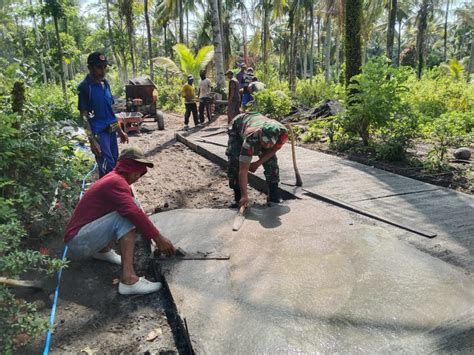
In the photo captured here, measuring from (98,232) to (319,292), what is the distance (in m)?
1.78

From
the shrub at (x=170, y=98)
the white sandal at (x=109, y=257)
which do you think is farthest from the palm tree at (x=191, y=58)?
the white sandal at (x=109, y=257)

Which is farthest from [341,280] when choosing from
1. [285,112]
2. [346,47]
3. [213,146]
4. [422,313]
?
[285,112]

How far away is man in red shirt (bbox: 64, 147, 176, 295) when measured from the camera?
3.00 meters

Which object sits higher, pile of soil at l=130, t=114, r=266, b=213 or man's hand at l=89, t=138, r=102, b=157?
man's hand at l=89, t=138, r=102, b=157

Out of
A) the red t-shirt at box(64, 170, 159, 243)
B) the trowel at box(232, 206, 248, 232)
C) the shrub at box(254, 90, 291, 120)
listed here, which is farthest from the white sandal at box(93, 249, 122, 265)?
the shrub at box(254, 90, 291, 120)

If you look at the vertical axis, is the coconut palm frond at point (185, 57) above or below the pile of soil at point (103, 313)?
above

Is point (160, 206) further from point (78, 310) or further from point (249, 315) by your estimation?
point (249, 315)

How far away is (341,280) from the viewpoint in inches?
114

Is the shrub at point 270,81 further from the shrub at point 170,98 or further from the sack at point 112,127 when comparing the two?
the sack at point 112,127

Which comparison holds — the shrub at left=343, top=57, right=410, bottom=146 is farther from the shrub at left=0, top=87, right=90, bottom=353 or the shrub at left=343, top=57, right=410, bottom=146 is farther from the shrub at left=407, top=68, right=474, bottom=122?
the shrub at left=0, top=87, right=90, bottom=353

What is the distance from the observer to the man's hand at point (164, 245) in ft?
10.1

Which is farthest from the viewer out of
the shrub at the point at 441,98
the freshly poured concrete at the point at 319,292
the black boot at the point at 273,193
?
the shrub at the point at 441,98

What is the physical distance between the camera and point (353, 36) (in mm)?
9188

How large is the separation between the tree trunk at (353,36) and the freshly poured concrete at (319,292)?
6.09 m
